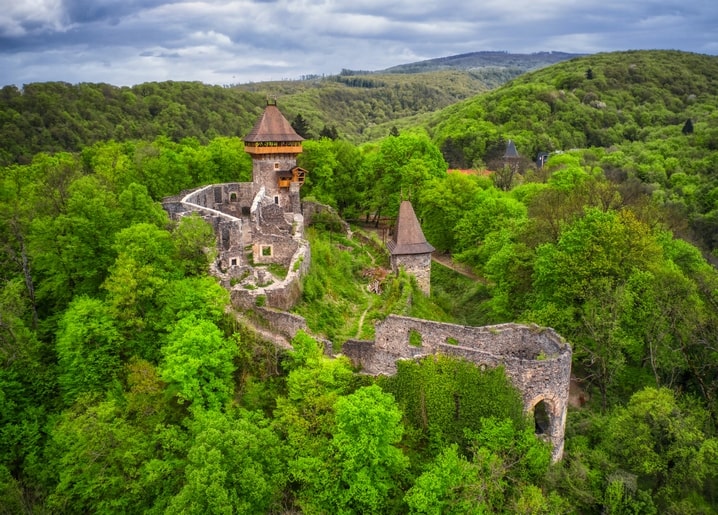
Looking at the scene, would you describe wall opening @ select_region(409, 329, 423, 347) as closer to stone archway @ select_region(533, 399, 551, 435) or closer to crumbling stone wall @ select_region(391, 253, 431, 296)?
stone archway @ select_region(533, 399, 551, 435)

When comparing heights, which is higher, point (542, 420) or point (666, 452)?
point (542, 420)

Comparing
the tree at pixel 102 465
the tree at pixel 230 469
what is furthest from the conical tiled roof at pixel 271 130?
the tree at pixel 230 469

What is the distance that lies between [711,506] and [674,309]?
7.99m

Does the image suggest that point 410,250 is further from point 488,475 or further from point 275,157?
point 488,475

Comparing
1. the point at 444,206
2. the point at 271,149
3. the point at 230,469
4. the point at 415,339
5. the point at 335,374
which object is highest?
the point at 271,149

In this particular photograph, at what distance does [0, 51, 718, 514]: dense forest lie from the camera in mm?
16562

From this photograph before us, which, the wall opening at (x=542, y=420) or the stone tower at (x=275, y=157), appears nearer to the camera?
the wall opening at (x=542, y=420)

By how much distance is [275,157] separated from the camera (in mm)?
39000

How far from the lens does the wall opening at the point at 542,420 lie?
1895 cm

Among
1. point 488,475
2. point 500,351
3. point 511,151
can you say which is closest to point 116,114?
point 511,151

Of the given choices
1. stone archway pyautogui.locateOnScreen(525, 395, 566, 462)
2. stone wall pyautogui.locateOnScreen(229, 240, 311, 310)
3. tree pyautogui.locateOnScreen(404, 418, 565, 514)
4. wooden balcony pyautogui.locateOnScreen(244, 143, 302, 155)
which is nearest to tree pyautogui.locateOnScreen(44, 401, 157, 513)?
stone wall pyautogui.locateOnScreen(229, 240, 311, 310)

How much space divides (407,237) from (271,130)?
550 inches

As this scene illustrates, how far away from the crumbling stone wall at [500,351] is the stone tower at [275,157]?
778 inches

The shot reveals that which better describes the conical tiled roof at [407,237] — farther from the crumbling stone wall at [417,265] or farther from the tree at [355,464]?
the tree at [355,464]
